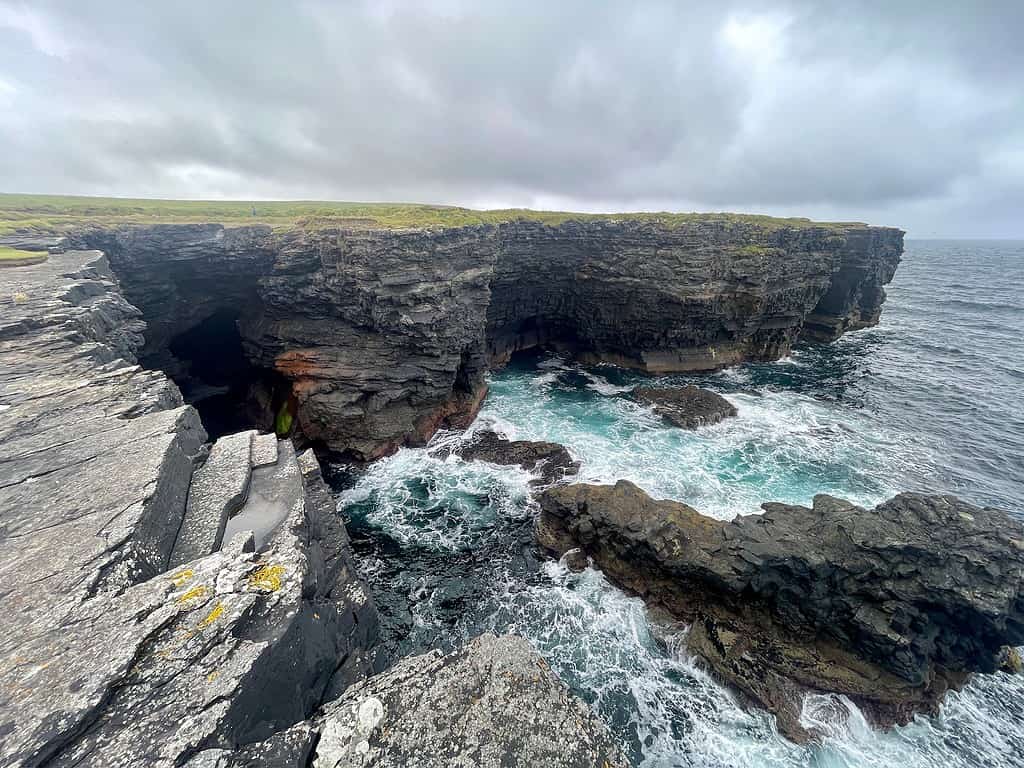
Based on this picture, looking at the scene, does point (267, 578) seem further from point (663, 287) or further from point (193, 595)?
point (663, 287)

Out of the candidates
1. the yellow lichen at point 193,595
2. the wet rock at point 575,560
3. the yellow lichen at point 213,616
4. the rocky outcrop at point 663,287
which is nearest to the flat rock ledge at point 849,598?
the wet rock at point 575,560

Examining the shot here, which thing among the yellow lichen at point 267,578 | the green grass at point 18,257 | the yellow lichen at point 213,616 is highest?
the green grass at point 18,257

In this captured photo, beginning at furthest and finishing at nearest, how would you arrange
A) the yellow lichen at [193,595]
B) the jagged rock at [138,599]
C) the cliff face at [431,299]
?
the cliff face at [431,299], the yellow lichen at [193,595], the jagged rock at [138,599]

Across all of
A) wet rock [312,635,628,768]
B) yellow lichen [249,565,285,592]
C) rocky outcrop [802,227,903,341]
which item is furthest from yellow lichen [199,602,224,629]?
rocky outcrop [802,227,903,341]

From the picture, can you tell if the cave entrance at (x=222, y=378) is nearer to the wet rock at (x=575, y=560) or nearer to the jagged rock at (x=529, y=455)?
the jagged rock at (x=529, y=455)

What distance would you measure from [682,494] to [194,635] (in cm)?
2359

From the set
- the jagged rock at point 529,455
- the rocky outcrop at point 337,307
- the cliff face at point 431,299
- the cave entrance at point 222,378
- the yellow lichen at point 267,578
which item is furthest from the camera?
the cave entrance at point 222,378

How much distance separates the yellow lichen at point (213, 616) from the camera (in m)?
5.93

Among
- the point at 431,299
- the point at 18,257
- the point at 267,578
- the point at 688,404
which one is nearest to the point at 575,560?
the point at 267,578

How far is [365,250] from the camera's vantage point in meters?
28.0

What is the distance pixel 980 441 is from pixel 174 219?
6183 cm

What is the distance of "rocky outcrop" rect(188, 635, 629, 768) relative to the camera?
16.7 ft

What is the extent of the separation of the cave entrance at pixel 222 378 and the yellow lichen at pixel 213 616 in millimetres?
30028

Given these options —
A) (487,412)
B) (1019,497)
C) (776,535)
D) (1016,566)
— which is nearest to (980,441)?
(1019,497)
